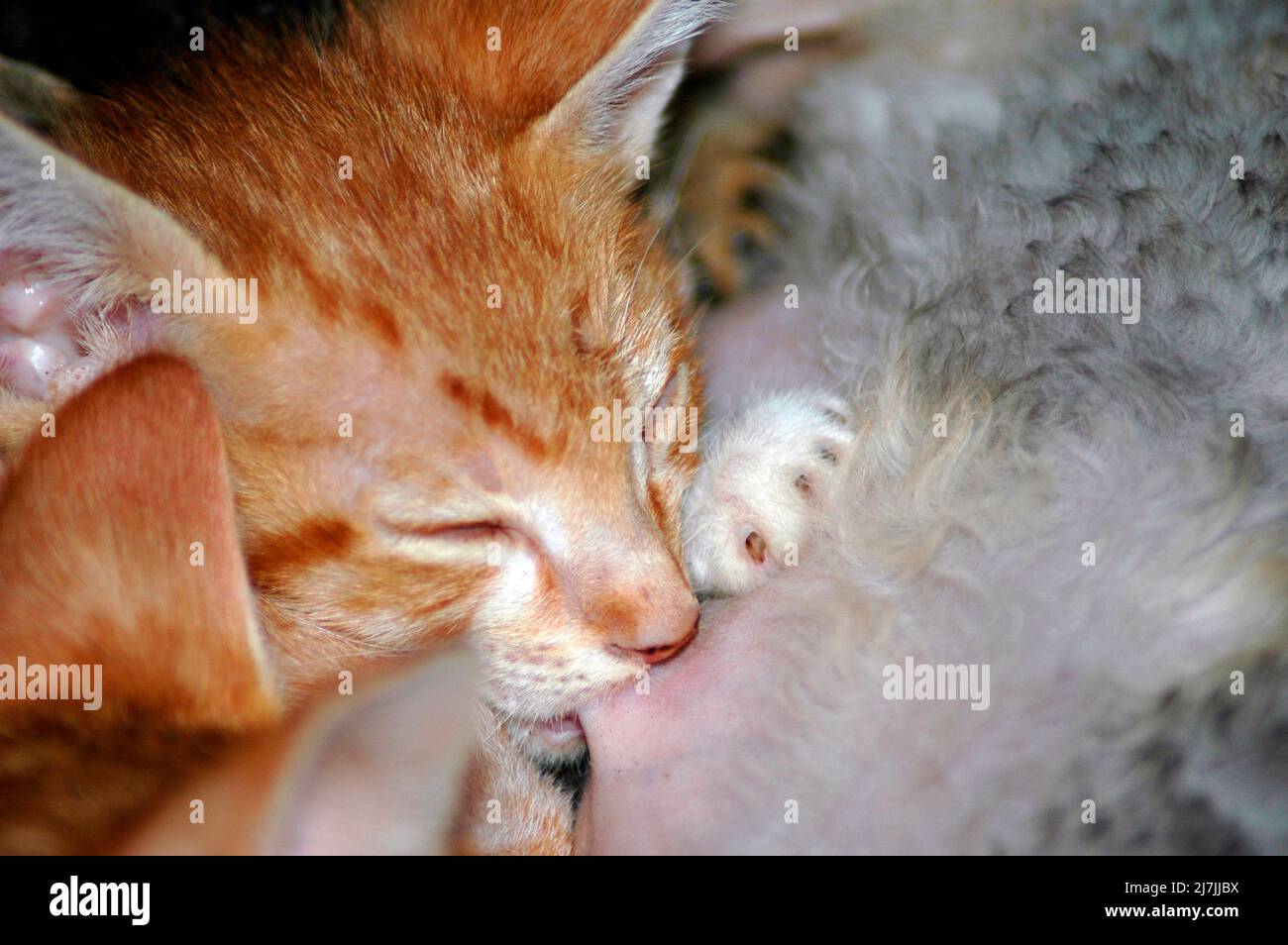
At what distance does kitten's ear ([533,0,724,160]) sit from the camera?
1144 mm

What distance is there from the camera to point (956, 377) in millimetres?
1043

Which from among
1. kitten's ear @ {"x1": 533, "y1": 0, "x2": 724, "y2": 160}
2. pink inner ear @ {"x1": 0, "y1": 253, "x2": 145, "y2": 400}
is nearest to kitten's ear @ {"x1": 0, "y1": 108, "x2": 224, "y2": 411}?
pink inner ear @ {"x1": 0, "y1": 253, "x2": 145, "y2": 400}

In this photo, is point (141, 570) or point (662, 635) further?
point (662, 635)

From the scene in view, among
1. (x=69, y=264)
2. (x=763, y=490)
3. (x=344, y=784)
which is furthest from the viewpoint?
(x=763, y=490)

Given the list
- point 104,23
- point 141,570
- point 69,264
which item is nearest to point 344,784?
point 141,570

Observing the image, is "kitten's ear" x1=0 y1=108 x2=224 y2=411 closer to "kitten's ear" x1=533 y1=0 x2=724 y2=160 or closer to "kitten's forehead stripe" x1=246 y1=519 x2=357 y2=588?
"kitten's forehead stripe" x1=246 y1=519 x2=357 y2=588

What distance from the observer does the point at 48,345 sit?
1003mm

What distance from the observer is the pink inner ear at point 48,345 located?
0.98 metres

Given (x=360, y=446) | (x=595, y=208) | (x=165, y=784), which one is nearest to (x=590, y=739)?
(x=360, y=446)

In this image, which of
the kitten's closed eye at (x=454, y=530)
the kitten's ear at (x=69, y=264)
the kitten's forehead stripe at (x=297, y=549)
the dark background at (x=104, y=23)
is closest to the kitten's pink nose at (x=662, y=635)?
the kitten's closed eye at (x=454, y=530)

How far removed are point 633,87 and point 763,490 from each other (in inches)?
19.2

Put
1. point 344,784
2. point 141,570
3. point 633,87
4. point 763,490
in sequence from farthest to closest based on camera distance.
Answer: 1. point 633,87
2. point 763,490
3. point 141,570
4. point 344,784

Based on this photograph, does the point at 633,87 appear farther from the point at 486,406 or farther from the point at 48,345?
the point at 48,345

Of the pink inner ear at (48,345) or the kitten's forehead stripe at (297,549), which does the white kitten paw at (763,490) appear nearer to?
the kitten's forehead stripe at (297,549)
